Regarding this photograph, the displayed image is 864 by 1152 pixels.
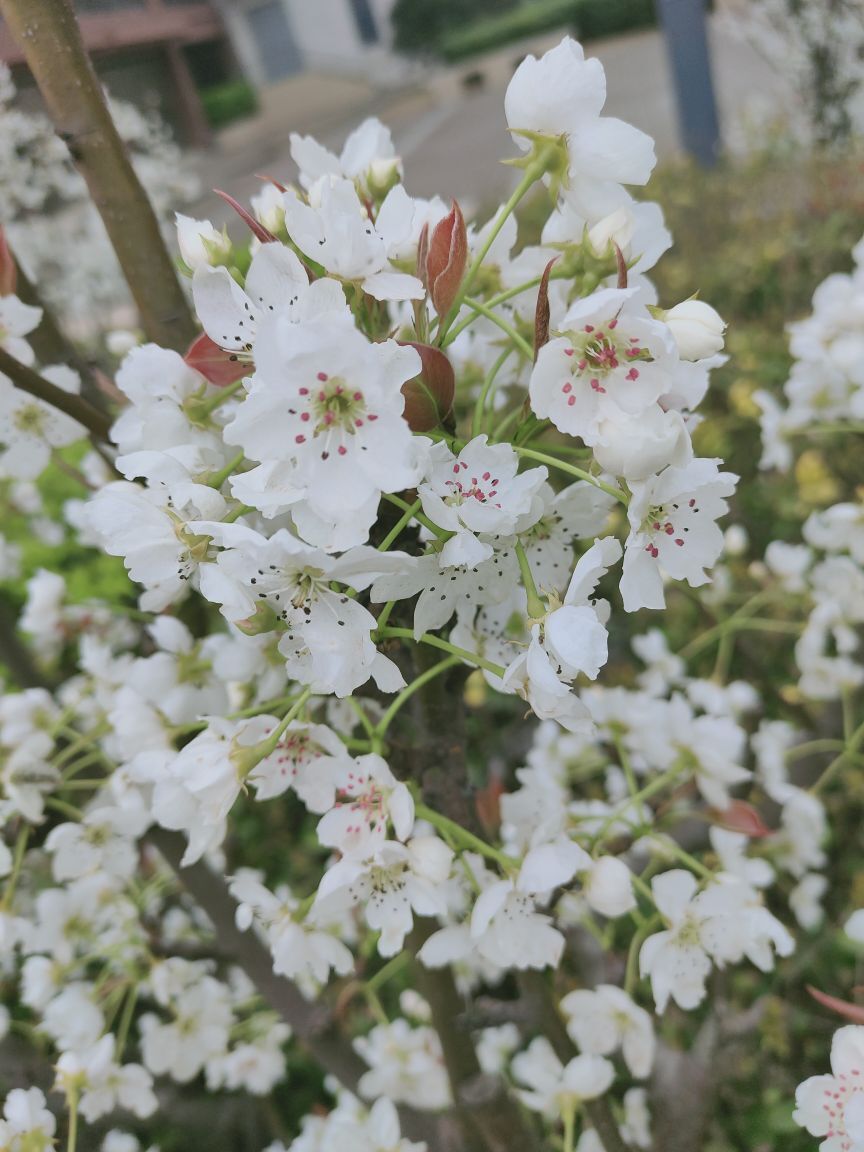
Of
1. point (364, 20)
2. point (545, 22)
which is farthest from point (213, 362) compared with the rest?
point (545, 22)

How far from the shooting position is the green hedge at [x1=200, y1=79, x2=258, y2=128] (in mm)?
2588

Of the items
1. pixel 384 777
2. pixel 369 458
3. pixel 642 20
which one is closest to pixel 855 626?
pixel 384 777

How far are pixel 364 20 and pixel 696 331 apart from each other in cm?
395

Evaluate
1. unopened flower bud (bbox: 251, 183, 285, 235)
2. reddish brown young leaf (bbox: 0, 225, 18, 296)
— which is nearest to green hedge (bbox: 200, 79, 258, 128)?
reddish brown young leaf (bbox: 0, 225, 18, 296)

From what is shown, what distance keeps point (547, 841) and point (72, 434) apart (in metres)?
0.54

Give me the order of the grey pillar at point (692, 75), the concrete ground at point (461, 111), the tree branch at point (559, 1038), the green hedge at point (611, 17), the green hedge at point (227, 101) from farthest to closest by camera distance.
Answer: the green hedge at point (611, 17), the grey pillar at point (692, 75), the green hedge at point (227, 101), the concrete ground at point (461, 111), the tree branch at point (559, 1038)

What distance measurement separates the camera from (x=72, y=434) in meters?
0.78

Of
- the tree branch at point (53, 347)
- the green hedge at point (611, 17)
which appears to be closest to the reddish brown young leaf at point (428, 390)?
the tree branch at point (53, 347)

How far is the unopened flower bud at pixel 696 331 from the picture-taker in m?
0.45

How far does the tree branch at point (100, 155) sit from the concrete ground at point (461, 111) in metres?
0.95

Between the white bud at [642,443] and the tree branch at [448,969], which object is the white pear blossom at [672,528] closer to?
the white bud at [642,443]

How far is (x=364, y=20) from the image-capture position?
3691mm

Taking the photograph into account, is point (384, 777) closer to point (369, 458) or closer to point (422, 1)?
point (369, 458)

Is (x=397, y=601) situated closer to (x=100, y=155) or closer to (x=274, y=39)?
(x=100, y=155)
